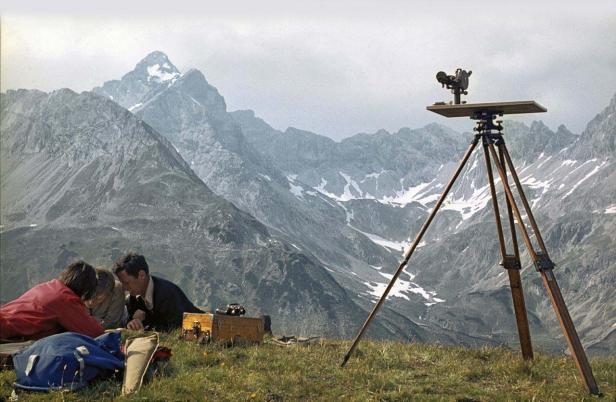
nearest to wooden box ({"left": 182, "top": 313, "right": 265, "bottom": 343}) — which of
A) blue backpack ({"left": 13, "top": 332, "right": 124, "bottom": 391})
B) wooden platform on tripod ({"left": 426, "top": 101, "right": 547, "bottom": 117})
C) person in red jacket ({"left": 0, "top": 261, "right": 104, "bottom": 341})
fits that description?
person in red jacket ({"left": 0, "top": 261, "right": 104, "bottom": 341})

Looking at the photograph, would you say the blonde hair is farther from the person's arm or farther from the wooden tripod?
the wooden tripod

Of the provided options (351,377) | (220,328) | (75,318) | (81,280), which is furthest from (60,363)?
(351,377)

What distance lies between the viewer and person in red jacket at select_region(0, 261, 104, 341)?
426 inches

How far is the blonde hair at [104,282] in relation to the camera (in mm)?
11895

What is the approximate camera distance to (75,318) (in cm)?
1084

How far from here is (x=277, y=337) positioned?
15633mm

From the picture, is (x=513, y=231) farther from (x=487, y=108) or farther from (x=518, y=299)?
(x=487, y=108)

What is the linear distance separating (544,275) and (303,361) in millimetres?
4700

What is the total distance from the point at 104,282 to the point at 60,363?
9.29 ft

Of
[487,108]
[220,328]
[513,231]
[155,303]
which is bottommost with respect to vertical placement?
[220,328]

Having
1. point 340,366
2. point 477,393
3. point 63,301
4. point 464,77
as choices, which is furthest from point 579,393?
point 63,301

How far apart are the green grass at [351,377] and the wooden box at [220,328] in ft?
1.13

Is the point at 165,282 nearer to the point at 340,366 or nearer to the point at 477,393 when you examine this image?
the point at 340,366

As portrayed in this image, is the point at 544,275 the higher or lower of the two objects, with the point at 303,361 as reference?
higher
